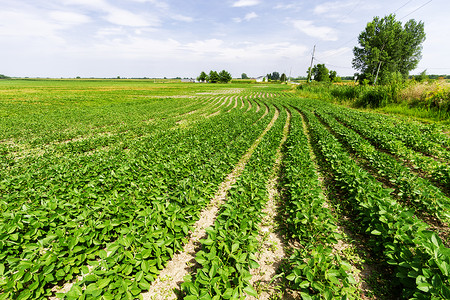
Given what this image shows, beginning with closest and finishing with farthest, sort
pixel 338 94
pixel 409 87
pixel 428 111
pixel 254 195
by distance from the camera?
pixel 254 195 → pixel 428 111 → pixel 409 87 → pixel 338 94

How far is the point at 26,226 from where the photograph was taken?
3.70 m

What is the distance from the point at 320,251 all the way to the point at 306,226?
112 cm

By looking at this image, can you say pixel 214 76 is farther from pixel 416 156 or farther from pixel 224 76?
pixel 416 156

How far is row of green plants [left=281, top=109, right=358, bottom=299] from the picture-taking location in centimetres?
249

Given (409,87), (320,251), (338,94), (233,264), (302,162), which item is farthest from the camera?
(338,94)

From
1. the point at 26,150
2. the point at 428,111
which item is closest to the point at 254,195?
the point at 26,150

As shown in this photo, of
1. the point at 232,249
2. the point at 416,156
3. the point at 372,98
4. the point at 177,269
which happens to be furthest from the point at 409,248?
the point at 372,98

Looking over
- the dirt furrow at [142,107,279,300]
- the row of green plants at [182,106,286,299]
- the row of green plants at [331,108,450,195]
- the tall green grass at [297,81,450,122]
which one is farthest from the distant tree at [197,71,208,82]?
the row of green plants at [182,106,286,299]

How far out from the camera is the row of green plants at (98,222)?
2.60 meters

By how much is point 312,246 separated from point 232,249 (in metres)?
1.43

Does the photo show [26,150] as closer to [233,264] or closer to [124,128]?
[124,128]

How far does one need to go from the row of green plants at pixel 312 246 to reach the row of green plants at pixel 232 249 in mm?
707

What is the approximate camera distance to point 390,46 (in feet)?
159

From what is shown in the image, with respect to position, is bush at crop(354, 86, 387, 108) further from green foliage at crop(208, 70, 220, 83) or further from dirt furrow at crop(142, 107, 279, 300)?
green foliage at crop(208, 70, 220, 83)
